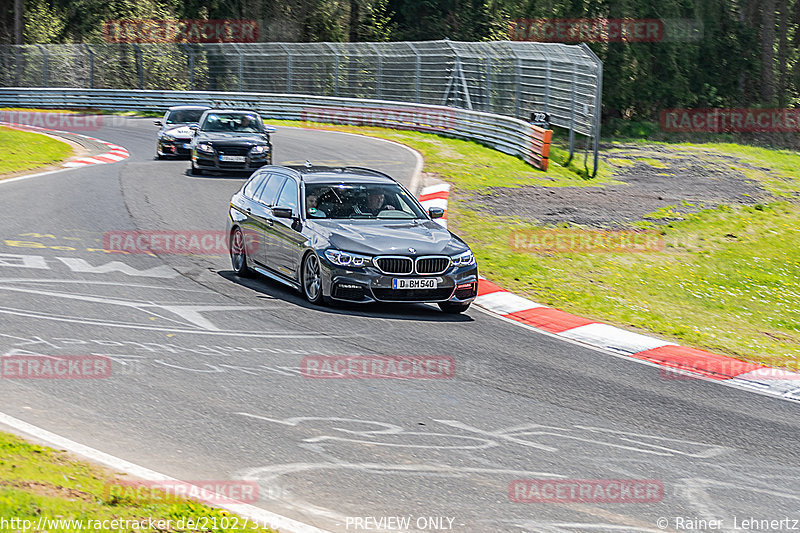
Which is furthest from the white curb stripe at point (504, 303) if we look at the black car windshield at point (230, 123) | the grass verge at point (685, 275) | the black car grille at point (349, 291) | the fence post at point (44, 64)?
the fence post at point (44, 64)

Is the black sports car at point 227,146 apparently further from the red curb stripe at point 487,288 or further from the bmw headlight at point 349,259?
the bmw headlight at point 349,259

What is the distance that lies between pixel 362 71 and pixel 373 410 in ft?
116

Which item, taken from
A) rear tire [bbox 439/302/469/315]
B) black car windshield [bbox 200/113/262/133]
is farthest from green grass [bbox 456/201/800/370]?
black car windshield [bbox 200/113/262/133]

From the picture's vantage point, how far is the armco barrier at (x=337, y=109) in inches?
1160

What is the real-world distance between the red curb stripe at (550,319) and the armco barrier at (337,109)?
47.7 feet

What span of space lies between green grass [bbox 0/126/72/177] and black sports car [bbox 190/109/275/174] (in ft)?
14.1

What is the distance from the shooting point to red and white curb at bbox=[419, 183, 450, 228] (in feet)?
65.3

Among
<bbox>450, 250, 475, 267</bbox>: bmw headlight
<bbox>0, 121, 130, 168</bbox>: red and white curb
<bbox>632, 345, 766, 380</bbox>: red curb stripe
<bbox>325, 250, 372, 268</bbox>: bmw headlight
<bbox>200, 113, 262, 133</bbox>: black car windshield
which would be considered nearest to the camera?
<bbox>632, 345, 766, 380</bbox>: red curb stripe

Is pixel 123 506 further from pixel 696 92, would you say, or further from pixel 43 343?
pixel 696 92

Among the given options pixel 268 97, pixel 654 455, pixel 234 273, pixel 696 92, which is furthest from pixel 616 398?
pixel 696 92

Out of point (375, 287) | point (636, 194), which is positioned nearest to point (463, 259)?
point (375, 287)

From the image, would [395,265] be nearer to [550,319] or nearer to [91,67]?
[550,319]

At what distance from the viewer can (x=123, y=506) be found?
18.0 feet

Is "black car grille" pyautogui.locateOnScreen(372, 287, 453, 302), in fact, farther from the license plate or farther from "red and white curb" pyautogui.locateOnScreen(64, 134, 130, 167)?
"red and white curb" pyautogui.locateOnScreen(64, 134, 130, 167)
